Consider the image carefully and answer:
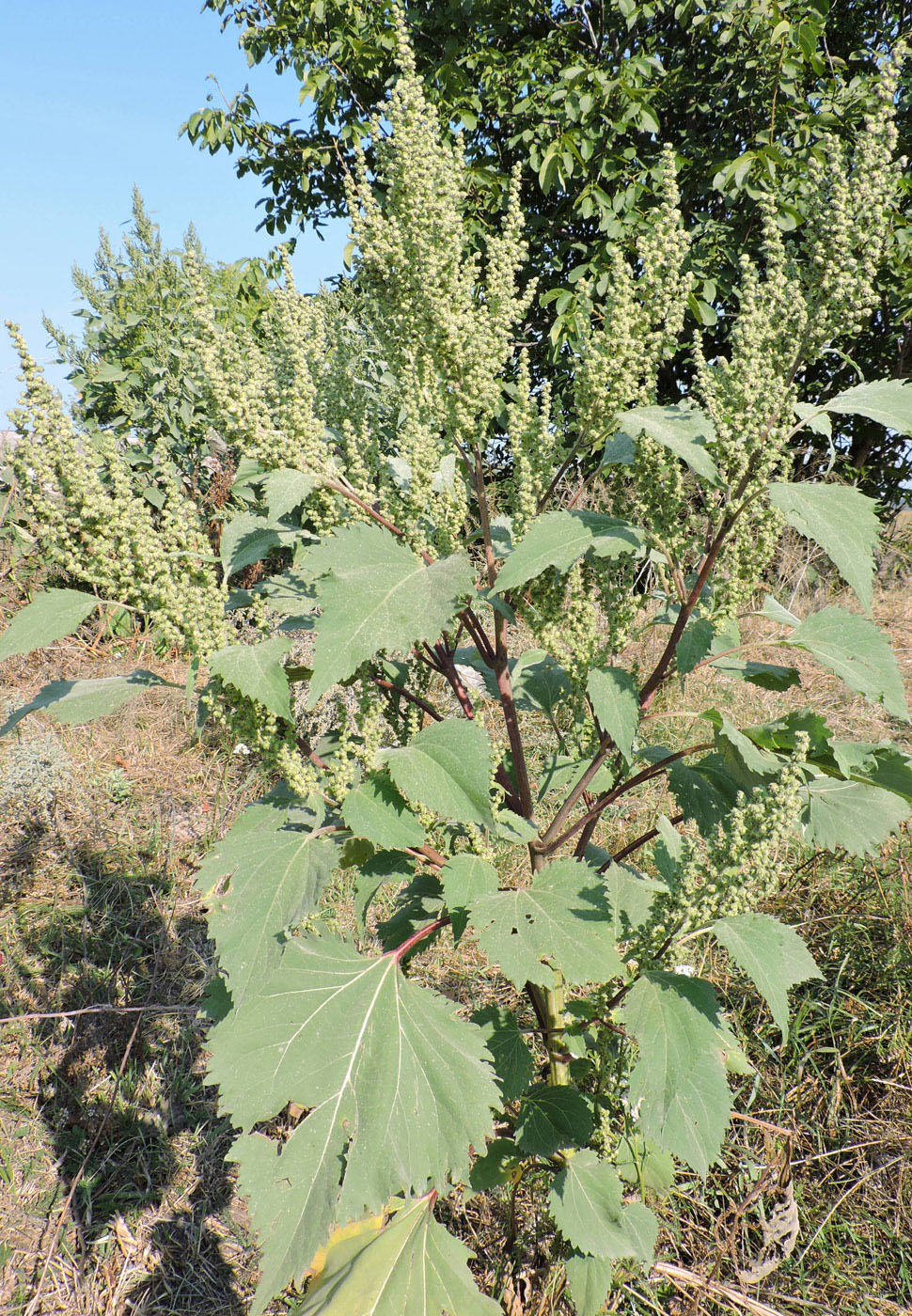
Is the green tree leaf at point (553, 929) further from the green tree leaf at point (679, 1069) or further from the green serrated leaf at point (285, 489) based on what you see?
the green serrated leaf at point (285, 489)

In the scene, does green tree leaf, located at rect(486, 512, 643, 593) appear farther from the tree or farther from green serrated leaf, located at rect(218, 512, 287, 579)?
the tree

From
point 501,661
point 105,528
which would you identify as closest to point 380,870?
point 501,661

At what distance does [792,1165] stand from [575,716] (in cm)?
163

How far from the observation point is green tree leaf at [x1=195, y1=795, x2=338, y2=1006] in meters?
1.31

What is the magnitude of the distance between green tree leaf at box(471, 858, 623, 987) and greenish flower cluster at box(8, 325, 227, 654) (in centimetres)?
67

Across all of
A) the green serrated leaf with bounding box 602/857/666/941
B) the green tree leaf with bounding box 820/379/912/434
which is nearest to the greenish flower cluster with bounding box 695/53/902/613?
the green tree leaf with bounding box 820/379/912/434

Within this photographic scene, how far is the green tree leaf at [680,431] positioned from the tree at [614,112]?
4086 mm

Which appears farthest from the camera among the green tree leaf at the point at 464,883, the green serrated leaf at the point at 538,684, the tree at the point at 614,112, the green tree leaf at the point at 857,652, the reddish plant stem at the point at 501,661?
the tree at the point at 614,112

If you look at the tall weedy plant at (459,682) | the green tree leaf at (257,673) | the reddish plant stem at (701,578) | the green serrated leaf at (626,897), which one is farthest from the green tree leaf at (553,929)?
the green tree leaf at (257,673)

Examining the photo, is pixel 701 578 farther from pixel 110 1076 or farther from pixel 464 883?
pixel 110 1076

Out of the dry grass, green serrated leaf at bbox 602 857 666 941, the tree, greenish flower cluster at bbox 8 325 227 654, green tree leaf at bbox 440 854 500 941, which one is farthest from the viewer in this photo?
the tree

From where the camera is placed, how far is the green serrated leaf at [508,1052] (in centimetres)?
169

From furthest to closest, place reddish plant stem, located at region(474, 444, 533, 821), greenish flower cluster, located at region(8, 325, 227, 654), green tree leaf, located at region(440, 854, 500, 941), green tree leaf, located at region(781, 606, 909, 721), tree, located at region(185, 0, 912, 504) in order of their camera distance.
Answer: tree, located at region(185, 0, 912, 504) < reddish plant stem, located at region(474, 444, 533, 821) < green tree leaf, located at region(440, 854, 500, 941) < green tree leaf, located at region(781, 606, 909, 721) < greenish flower cluster, located at region(8, 325, 227, 654)

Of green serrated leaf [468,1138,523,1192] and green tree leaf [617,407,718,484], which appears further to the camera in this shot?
green serrated leaf [468,1138,523,1192]
